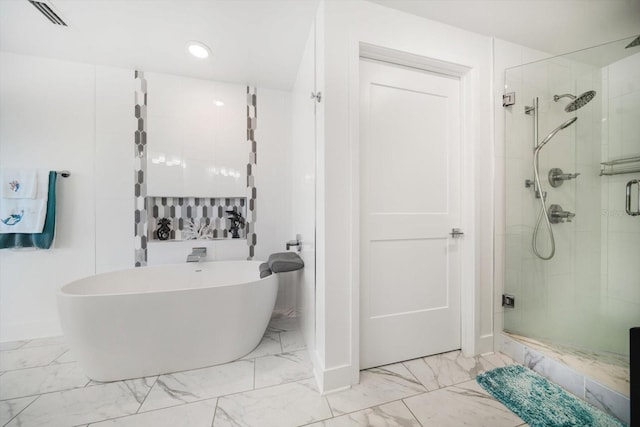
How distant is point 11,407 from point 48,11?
2385mm

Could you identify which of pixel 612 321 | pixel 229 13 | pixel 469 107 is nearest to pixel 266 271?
pixel 229 13

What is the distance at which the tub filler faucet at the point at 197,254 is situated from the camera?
2246mm

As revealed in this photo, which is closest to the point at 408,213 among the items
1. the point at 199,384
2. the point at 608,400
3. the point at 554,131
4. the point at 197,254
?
the point at 554,131

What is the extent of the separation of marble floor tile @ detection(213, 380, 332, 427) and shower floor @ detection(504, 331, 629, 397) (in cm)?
149

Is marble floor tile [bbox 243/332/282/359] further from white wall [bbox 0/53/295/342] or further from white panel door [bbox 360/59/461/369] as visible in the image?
white wall [bbox 0/53/295/342]

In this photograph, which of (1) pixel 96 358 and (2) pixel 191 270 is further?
(2) pixel 191 270

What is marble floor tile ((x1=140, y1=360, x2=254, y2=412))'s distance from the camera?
1.33 metres

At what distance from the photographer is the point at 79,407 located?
50.3 inches

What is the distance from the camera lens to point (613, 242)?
5.29 ft

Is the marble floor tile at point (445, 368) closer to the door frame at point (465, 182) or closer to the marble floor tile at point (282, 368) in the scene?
the door frame at point (465, 182)

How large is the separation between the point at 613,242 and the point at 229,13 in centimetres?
302

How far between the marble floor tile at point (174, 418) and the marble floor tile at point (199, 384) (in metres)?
0.04

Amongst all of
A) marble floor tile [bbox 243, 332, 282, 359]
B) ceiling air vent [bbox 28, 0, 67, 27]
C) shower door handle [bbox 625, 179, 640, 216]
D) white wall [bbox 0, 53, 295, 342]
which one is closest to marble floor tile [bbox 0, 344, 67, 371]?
white wall [bbox 0, 53, 295, 342]

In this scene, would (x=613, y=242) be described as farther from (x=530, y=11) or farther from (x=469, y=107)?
(x=530, y=11)
